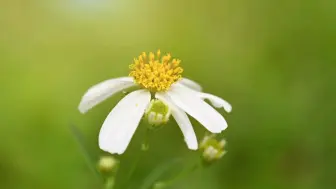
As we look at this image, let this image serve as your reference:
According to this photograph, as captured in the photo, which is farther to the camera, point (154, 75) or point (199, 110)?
point (154, 75)

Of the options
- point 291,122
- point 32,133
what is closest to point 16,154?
point 32,133

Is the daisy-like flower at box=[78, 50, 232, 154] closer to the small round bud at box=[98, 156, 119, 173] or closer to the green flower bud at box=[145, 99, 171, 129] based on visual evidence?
the green flower bud at box=[145, 99, 171, 129]

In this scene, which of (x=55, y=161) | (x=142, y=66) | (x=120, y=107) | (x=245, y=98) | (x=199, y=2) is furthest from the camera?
(x=199, y=2)

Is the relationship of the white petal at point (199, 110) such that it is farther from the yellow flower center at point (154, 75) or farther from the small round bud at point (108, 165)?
the small round bud at point (108, 165)

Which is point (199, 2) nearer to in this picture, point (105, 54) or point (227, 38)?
point (227, 38)

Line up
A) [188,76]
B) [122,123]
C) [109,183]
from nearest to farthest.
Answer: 1. [122,123]
2. [109,183]
3. [188,76]

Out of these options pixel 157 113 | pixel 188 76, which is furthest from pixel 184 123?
pixel 188 76

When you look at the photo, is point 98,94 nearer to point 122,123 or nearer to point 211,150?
point 122,123
